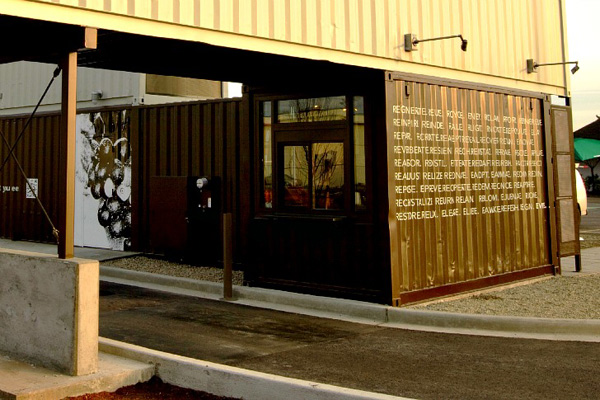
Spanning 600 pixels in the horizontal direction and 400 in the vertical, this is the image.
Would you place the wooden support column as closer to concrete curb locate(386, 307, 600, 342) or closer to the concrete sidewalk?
the concrete sidewalk

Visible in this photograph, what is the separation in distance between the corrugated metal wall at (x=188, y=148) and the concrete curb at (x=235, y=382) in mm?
5583

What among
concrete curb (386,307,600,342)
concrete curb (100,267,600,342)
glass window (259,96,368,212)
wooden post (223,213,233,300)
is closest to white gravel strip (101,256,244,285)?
concrete curb (100,267,600,342)

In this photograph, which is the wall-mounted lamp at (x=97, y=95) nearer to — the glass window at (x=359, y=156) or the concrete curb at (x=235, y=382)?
the glass window at (x=359, y=156)

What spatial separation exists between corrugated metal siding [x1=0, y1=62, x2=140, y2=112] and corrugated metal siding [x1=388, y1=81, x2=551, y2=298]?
7.49 meters

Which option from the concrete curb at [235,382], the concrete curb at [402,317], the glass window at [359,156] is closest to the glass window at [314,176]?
the glass window at [359,156]

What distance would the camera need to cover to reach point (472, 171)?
10125mm

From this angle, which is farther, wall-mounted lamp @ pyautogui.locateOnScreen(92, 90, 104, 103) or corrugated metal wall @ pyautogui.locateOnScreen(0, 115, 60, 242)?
corrugated metal wall @ pyautogui.locateOnScreen(0, 115, 60, 242)

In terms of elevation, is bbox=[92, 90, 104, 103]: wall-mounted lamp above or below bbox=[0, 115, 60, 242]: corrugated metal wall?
above

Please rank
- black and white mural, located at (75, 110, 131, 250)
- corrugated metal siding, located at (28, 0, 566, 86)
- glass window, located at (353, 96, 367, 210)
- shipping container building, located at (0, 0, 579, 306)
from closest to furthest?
corrugated metal siding, located at (28, 0, 566, 86) → shipping container building, located at (0, 0, 579, 306) → glass window, located at (353, 96, 367, 210) → black and white mural, located at (75, 110, 131, 250)

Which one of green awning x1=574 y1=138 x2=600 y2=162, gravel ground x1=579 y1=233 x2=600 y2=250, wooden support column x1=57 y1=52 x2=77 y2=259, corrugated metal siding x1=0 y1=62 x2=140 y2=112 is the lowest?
gravel ground x1=579 y1=233 x2=600 y2=250

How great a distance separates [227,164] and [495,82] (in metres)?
4.78

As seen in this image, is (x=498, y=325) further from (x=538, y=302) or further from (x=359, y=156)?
(x=359, y=156)

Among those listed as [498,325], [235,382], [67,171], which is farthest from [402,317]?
[67,171]

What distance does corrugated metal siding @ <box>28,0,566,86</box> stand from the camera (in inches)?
274
